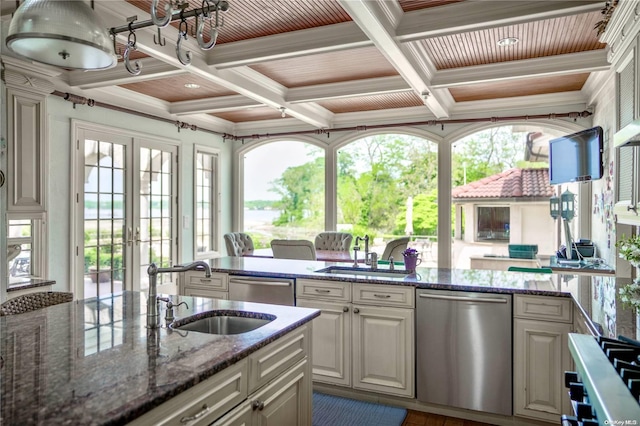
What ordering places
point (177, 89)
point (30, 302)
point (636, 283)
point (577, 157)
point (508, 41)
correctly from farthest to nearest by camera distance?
point (177, 89)
point (577, 157)
point (508, 41)
point (30, 302)
point (636, 283)

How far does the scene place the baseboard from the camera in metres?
2.69

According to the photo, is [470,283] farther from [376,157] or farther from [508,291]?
[376,157]

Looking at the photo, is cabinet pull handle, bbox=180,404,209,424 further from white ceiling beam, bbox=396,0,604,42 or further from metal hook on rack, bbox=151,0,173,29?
white ceiling beam, bbox=396,0,604,42

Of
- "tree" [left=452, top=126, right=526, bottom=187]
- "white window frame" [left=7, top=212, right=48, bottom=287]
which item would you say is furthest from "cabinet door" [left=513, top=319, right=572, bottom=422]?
"tree" [left=452, top=126, right=526, bottom=187]

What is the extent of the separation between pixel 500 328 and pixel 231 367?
191cm

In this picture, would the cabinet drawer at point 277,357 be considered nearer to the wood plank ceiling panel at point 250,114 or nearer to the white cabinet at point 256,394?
the white cabinet at point 256,394

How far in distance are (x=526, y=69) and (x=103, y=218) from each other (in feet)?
16.0

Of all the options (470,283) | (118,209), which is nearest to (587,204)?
(470,283)

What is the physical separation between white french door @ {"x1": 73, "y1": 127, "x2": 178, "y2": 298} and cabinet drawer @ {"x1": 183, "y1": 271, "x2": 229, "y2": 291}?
1940 mm

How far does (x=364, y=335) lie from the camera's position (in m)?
2.97

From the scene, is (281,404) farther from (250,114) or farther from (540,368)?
(250,114)

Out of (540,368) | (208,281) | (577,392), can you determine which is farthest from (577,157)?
(208,281)

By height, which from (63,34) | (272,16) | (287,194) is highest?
(272,16)

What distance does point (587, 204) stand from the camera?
5.23 m
